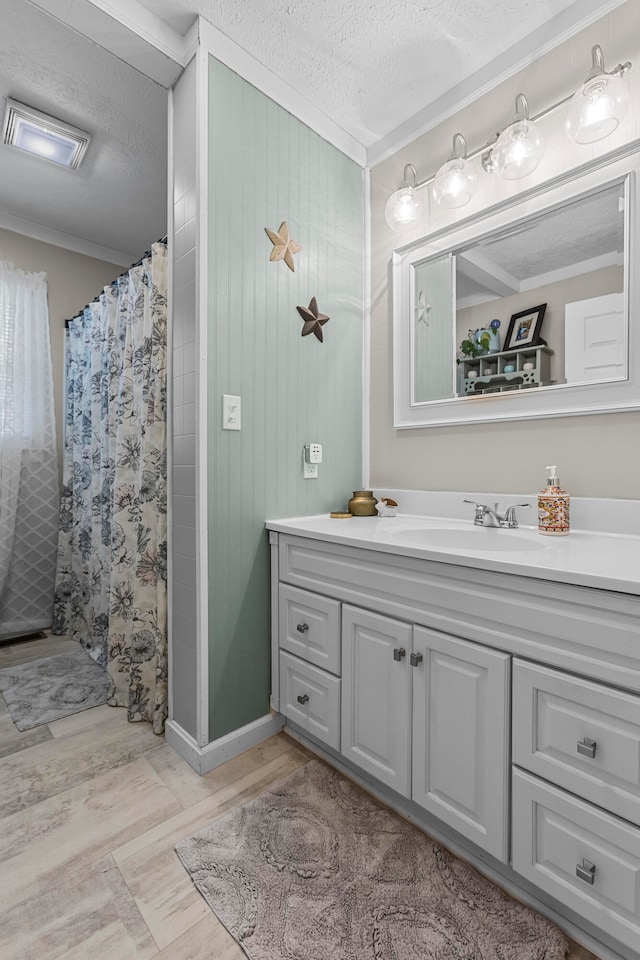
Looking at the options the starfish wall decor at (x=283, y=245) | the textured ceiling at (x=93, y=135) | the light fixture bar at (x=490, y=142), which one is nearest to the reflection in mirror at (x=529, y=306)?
the light fixture bar at (x=490, y=142)

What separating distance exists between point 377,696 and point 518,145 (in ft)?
5.75

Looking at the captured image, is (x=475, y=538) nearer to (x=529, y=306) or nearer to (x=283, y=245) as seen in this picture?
(x=529, y=306)

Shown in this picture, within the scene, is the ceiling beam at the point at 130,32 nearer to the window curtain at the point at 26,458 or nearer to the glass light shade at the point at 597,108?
the glass light shade at the point at 597,108

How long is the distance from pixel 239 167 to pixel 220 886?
2.11 meters

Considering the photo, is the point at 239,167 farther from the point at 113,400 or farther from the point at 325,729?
the point at 325,729

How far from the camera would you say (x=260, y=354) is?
1623mm

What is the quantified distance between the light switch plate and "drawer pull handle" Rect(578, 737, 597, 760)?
1250 millimetres

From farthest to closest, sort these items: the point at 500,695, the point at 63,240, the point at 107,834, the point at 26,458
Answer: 1. the point at 63,240
2. the point at 26,458
3. the point at 107,834
4. the point at 500,695

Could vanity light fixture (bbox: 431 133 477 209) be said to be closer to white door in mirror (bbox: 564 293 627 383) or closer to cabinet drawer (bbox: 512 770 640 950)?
white door in mirror (bbox: 564 293 627 383)

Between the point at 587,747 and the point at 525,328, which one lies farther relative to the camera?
the point at 525,328

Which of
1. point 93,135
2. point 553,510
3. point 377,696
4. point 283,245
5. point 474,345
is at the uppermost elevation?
point 93,135

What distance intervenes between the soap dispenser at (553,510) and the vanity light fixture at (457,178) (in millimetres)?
1043

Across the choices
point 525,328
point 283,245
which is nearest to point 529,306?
point 525,328

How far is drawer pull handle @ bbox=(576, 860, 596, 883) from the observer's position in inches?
34.1
